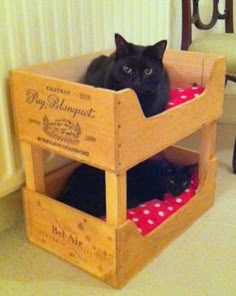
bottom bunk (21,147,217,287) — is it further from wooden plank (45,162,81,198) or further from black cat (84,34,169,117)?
black cat (84,34,169,117)

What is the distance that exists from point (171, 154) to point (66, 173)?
40cm

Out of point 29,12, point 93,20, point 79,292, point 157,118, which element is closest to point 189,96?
point 157,118

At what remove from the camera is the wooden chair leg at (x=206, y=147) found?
1322 mm

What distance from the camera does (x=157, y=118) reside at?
103 cm

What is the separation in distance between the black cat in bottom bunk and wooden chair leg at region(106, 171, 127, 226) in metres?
0.19

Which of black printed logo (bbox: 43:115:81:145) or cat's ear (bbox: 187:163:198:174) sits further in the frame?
cat's ear (bbox: 187:163:198:174)

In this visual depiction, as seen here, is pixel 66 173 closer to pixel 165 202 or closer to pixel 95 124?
pixel 165 202

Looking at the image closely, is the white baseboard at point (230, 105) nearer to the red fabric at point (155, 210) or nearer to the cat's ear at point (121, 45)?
the red fabric at point (155, 210)

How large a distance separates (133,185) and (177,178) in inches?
6.2

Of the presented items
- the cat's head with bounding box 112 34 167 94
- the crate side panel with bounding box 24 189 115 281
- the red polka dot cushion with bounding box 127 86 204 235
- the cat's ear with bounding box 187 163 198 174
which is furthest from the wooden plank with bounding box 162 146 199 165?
the crate side panel with bounding box 24 189 115 281

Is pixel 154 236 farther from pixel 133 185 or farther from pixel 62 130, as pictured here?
pixel 62 130

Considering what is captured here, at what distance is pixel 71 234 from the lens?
3.68 feet

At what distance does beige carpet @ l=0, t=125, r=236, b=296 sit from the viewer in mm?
1056

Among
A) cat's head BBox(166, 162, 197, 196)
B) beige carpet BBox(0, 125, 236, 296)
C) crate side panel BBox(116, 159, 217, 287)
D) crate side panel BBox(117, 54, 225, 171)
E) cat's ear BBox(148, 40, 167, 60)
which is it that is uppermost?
cat's ear BBox(148, 40, 167, 60)
